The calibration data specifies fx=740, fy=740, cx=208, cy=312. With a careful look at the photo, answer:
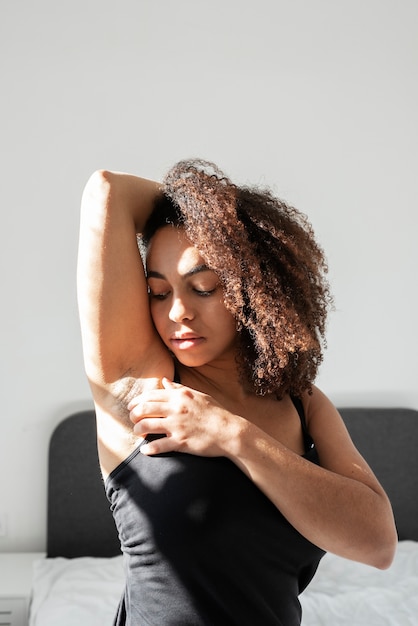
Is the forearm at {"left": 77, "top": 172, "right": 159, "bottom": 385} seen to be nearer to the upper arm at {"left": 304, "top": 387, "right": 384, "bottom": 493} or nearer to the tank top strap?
the tank top strap

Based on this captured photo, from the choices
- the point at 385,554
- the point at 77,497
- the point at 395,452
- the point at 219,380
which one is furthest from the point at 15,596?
the point at 385,554

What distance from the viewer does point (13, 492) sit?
9.28ft

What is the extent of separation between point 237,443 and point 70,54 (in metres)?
2.21

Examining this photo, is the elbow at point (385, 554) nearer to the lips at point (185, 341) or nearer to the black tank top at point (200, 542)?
the black tank top at point (200, 542)

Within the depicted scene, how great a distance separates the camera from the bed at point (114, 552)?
7.55ft

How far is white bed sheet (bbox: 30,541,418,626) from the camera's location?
2.26 metres

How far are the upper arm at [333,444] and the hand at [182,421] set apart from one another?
0.72ft

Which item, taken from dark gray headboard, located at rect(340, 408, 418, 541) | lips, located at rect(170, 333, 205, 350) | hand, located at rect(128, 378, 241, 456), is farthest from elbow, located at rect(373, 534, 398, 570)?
dark gray headboard, located at rect(340, 408, 418, 541)

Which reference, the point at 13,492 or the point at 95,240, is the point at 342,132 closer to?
the point at 13,492

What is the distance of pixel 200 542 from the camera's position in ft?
3.07

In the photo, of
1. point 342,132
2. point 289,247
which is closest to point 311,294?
point 289,247

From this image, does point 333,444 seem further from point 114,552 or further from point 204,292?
point 114,552

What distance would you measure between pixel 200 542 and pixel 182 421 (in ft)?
0.50

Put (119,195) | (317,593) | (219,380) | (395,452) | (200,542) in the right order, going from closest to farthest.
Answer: (200,542) → (119,195) → (219,380) → (317,593) → (395,452)
